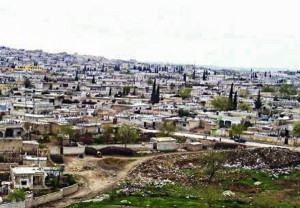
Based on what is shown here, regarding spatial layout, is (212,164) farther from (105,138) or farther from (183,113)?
(183,113)

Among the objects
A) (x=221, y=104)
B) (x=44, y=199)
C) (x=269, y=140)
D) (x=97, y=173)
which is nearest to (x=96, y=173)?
(x=97, y=173)

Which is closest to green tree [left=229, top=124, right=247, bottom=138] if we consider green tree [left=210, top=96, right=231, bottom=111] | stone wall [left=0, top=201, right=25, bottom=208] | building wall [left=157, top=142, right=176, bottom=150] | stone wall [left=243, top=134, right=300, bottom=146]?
stone wall [left=243, top=134, right=300, bottom=146]

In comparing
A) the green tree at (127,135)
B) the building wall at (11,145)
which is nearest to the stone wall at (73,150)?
the building wall at (11,145)

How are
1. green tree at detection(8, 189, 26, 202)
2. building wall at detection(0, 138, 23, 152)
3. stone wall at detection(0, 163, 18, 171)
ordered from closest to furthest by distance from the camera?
green tree at detection(8, 189, 26, 202), stone wall at detection(0, 163, 18, 171), building wall at detection(0, 138, 23, 152)

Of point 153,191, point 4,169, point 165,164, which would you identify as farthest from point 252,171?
point 4,169

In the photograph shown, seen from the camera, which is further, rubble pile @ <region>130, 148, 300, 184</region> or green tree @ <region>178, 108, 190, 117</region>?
green tree @ <region>178, 108, 190, 117</region>

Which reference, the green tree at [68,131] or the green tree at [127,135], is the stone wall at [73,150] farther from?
the green tree at [127,135]

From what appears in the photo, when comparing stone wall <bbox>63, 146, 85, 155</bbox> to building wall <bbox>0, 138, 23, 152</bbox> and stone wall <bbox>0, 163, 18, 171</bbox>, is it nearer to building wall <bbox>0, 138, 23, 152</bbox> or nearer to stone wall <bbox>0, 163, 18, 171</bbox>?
building wall <bbox>0, 138, 23, 152</bbox>

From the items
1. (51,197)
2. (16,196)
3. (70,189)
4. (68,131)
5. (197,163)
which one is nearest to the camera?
(16,196)
